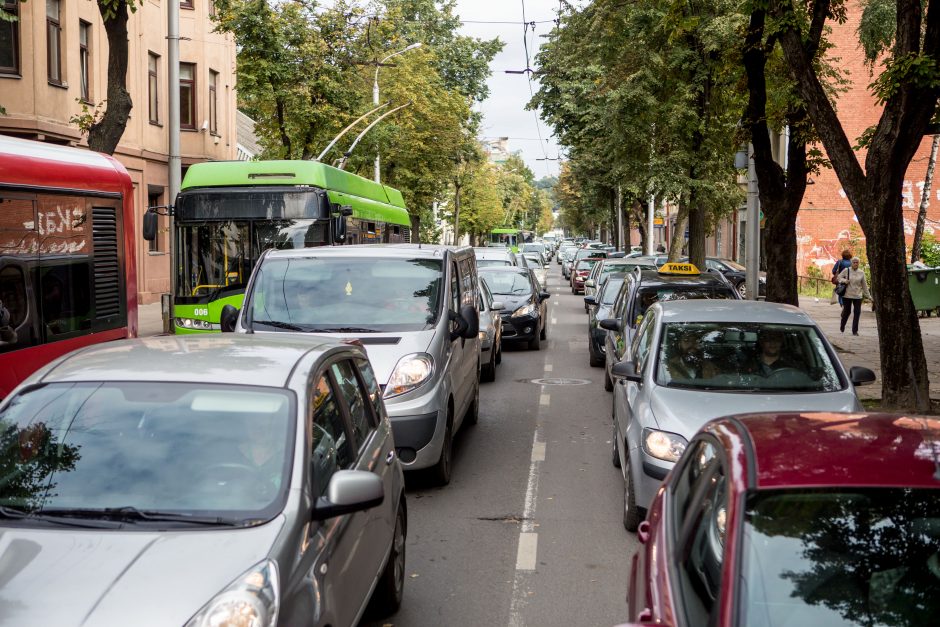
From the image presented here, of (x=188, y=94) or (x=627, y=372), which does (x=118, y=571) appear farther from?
(x=188, y=94)

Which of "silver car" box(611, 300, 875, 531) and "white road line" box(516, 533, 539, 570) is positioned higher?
"silver car" box(611, 300, 875, 531)

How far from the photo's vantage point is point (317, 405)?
15.6ft

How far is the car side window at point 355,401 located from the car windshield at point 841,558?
2.50m

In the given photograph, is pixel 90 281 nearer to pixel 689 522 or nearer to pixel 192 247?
pixel 192 247

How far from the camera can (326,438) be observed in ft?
15.6

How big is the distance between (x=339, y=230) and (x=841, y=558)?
45.1 feet

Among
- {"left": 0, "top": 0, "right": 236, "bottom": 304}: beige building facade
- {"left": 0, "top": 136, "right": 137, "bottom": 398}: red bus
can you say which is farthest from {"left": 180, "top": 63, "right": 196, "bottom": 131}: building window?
{"left": 0, "top": 136, "right": 137, "bottom": 398}: red bus

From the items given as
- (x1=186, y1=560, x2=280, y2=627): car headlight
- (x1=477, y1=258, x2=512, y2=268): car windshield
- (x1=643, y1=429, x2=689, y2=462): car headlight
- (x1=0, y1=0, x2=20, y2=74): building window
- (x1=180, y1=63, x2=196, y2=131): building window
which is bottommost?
(x1=643, y1=429, x2=689, y2=462): car headlight

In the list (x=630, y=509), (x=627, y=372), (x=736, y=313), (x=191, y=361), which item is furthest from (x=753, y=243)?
(x=191, y=361)

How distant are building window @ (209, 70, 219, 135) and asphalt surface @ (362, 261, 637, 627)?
89.2ft

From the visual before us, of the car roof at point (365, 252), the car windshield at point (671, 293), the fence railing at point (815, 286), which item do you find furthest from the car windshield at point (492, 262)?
the fence railing at point (815, 286)

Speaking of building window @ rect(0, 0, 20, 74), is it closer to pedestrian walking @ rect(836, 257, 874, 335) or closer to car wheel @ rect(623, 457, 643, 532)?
pedestrian walking @ rect(836, 257, 874, 335)

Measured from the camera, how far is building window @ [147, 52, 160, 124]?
3334 cm

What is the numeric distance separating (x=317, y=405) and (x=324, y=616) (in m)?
1.00
